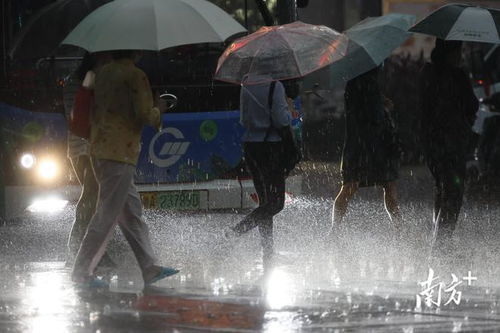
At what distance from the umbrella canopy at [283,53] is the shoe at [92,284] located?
233cm

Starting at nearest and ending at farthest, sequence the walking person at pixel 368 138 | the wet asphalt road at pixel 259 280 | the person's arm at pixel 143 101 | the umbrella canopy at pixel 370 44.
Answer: the wet asphalt road at pixel 259 280 < the person's arm at pixel 143 101 < the umbrella canopy at pixel 370 44 < the walking person at pixel 368 138

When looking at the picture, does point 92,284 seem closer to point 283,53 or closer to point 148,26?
point 148,26

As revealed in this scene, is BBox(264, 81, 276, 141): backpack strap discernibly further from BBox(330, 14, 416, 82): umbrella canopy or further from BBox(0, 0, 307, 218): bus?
BBox(0, 0, 307, 218): bus

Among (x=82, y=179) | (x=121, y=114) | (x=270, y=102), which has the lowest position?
(x=82, y=179)

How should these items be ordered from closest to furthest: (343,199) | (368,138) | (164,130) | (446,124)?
(446,124) → (368,138) → (343,199) → (164,130)

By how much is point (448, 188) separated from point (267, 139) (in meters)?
1.48

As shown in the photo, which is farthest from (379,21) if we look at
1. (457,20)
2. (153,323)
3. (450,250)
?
(153,323)

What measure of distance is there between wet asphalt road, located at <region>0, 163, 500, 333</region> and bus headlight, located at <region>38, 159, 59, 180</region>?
522 mm

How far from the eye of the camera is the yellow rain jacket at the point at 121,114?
28.6ft

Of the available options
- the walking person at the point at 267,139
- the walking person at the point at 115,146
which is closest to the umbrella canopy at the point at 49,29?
the walking person at the point at 267,139

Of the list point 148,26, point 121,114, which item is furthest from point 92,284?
point 148,26

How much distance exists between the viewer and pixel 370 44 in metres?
10.9

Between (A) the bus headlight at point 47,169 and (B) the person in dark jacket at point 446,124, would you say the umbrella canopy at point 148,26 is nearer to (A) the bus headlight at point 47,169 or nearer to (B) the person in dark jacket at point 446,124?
(B) the person in dark jacket at point 446,124

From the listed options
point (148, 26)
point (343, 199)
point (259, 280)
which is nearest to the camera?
point (148, 26)
